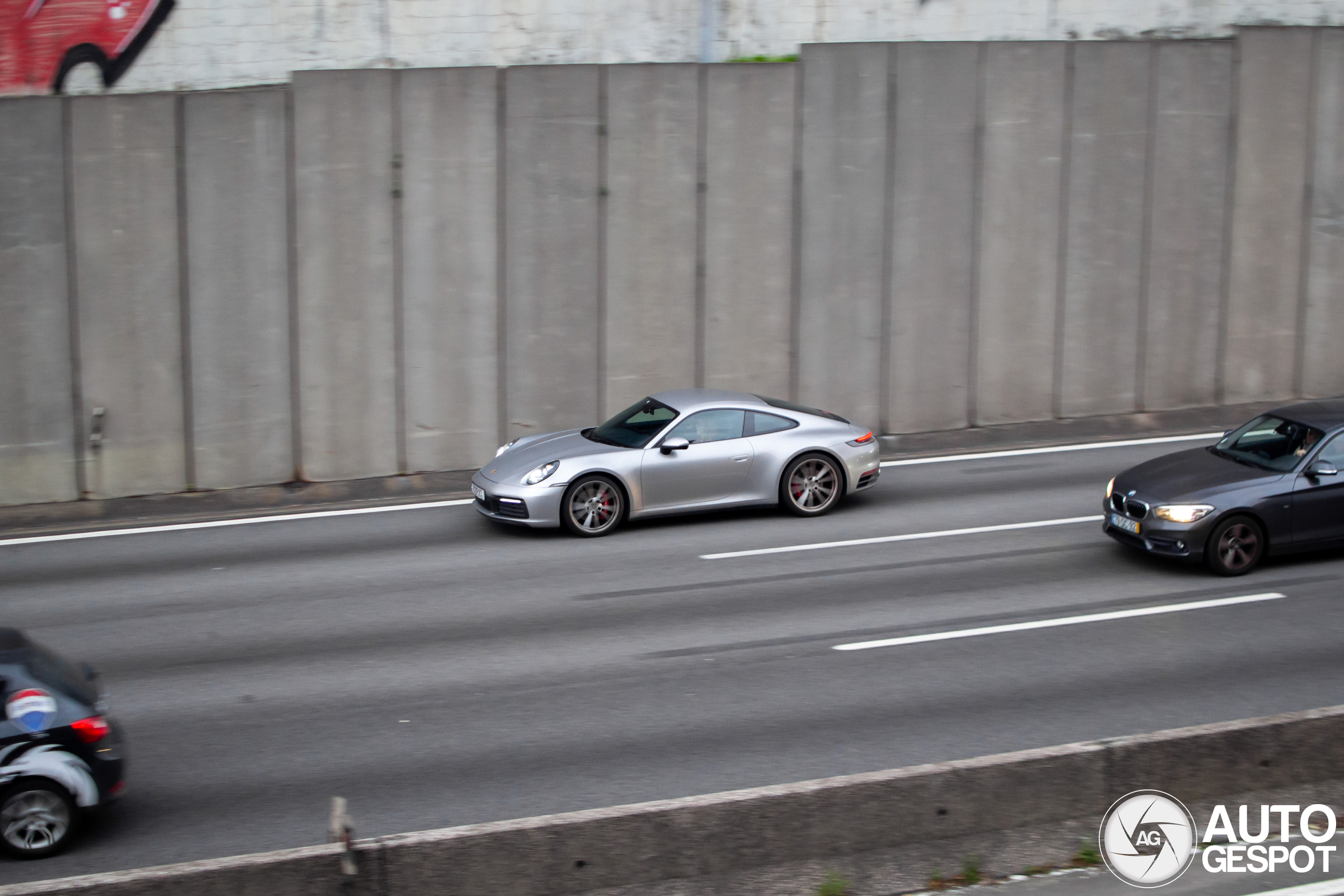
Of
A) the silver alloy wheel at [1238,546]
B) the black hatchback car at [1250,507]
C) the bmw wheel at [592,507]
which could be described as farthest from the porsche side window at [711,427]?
the silver alloy wheel at [1238,546]

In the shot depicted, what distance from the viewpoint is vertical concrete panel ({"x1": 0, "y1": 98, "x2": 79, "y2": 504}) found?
1555 centimetres

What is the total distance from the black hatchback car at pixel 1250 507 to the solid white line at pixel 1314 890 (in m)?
5.29

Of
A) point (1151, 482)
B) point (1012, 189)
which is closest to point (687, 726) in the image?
point (1151, 482)

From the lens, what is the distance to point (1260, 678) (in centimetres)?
927

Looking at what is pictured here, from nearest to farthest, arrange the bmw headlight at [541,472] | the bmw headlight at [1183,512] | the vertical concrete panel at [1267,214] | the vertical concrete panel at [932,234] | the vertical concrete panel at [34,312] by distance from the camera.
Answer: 1. the bmw headlight at [1183,512]
2. the bmw headlight at [541,472]
3. the vertical concrete panel at [34,312]
4. the vertical concrete panel at [932,234]
5. the vertical concrete panel at [1267,214]

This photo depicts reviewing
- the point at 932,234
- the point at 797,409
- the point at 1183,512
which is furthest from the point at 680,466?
the point at 932,234

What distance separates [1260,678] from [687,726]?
13.6ft

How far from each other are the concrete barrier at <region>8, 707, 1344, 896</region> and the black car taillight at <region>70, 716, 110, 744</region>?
1315 mm

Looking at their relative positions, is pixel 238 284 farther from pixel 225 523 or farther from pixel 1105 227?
pixel 1105 227

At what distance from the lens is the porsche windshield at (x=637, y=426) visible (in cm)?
1372

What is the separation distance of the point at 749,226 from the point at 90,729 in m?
12.4

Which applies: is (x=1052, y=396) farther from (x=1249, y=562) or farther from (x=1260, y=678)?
(x=1260, y=678)

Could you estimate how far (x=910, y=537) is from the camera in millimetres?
13258

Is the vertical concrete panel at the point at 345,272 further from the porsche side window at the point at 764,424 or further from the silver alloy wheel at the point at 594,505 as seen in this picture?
the porsche side window at the point at 764,424
